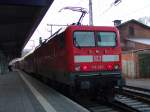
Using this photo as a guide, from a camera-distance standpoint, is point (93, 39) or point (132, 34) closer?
point (93, 39)

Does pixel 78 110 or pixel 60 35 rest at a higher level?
pixel 60 35

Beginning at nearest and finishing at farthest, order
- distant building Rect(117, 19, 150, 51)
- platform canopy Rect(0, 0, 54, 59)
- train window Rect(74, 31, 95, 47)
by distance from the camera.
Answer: train window Rect(74, 31, 95, 47) → platform canopy Rect(0, 0, 54, 59) → distant building Rect(117, 19, 150, 51)

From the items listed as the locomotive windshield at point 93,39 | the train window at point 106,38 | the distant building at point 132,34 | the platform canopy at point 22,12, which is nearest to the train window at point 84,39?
the locomotive windshield at point 93,39

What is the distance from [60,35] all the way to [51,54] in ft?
10.1

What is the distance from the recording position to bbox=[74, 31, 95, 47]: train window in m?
15.6

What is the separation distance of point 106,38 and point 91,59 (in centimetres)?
122

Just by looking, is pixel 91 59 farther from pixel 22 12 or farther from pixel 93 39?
pixel 22 12

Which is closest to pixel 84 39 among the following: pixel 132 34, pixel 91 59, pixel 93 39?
pixel 93 39

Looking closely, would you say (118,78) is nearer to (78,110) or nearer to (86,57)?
(86,57)

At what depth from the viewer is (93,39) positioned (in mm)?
15938

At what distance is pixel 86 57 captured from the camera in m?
15.4

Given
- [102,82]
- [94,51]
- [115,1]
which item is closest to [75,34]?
[94,51]

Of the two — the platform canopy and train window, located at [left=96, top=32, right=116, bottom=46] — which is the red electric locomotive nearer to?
train window, located at [left=96, top=32, right=116, bottom=46]

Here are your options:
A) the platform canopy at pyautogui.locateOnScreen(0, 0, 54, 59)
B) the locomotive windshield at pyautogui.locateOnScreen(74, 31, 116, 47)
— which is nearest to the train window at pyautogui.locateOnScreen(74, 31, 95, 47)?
the locomotive windshield at pyautogui.locateOnScreen(74, 31, 116, 47)
